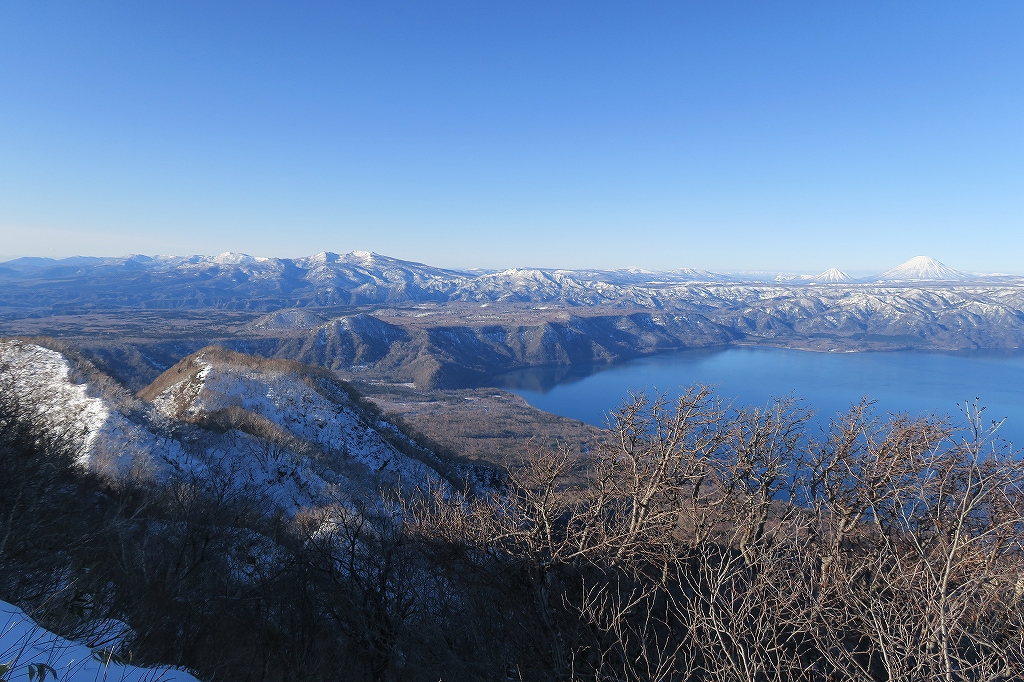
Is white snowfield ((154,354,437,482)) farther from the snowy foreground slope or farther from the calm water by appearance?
the calm water

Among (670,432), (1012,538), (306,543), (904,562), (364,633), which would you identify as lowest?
(306,543)

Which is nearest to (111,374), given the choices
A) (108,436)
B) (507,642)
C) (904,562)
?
(108,436)

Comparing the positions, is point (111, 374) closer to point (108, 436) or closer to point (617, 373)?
point (108, 436)

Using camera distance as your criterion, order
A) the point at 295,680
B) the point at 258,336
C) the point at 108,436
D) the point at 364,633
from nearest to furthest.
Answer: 1. the point at 295,680
2. the point at 364,633
3. the point at 108,436
4. the point at 258,336

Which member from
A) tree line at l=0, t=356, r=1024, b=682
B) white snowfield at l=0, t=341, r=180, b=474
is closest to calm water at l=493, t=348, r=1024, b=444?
white snowfield at l=0, t=341, r=180, b=474

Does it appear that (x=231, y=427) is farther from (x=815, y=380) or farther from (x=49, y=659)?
(x=815, y=380)

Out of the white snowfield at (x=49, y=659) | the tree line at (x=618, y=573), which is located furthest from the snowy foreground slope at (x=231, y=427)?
the white snowfield at (x=49, y=659)

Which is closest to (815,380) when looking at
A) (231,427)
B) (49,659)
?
(231,427)
